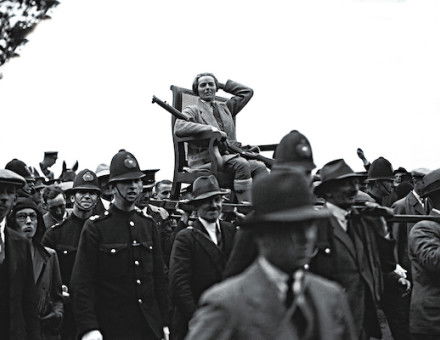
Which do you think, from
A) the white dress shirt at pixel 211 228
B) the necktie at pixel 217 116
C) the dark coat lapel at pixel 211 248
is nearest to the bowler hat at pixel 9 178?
the dark coat lapel at pixel 211 248

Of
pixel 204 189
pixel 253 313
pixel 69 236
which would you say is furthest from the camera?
pixel 69 236

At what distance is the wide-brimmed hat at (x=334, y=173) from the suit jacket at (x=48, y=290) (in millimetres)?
2557

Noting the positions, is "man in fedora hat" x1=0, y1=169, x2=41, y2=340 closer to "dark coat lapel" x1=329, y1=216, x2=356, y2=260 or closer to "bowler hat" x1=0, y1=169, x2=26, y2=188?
"bowler hat" x1=0, y1=169, x2=26, y2=188

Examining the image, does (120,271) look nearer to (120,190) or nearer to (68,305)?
(120,190)

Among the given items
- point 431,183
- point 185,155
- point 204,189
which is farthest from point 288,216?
point 185,155

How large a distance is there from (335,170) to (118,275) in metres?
2.01

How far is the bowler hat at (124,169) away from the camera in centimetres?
716

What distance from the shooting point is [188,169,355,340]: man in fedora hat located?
3041 mm

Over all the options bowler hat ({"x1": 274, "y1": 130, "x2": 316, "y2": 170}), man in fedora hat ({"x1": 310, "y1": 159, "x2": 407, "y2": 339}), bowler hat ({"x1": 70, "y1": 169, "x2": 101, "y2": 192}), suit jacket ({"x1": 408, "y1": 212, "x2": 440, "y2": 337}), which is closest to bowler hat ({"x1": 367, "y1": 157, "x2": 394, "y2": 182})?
suit jacket ({"x1": 408, "y1": 212, "x2": 440, "y2": 337})

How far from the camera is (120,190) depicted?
23.6 feet

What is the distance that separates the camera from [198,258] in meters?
7.13

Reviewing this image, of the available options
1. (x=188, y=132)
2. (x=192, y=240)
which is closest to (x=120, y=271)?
(x=192, y=240)

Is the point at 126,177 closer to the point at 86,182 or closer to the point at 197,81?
the point at 86,182

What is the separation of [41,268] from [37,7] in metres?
2.27
